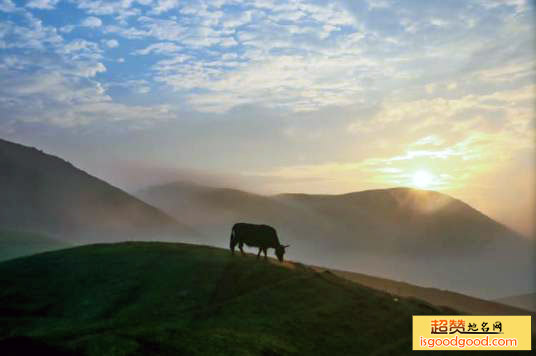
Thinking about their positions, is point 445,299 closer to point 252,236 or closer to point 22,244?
point 252,236

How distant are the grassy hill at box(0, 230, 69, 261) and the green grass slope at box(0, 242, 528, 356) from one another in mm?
55382

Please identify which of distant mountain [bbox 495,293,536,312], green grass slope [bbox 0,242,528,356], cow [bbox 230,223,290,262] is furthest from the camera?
distant mountain [bbox 495,293,536,312]

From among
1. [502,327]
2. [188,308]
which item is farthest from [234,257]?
[502,327]

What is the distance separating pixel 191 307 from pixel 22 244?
286 ft

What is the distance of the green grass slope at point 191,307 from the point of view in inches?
931

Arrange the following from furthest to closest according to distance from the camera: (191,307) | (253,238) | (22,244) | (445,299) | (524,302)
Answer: (524,302), (22,244), (445,299), (253,238), (191,307)

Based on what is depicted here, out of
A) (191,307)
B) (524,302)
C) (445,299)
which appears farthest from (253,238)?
(524,302)

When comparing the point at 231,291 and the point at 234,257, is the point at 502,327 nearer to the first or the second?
the point at 231,291

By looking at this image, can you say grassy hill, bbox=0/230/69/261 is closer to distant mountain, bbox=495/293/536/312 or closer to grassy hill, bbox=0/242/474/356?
grassy hill, bbox=0/242/474/356

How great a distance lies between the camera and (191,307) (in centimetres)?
3369

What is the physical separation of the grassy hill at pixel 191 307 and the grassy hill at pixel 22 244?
55417mm

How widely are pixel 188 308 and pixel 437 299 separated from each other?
180 ft

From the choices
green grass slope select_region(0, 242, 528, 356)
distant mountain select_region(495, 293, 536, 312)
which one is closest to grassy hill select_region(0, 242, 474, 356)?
green grass slope select_region(0, 242, 528, 356)

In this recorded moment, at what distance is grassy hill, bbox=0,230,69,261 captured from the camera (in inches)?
3809
